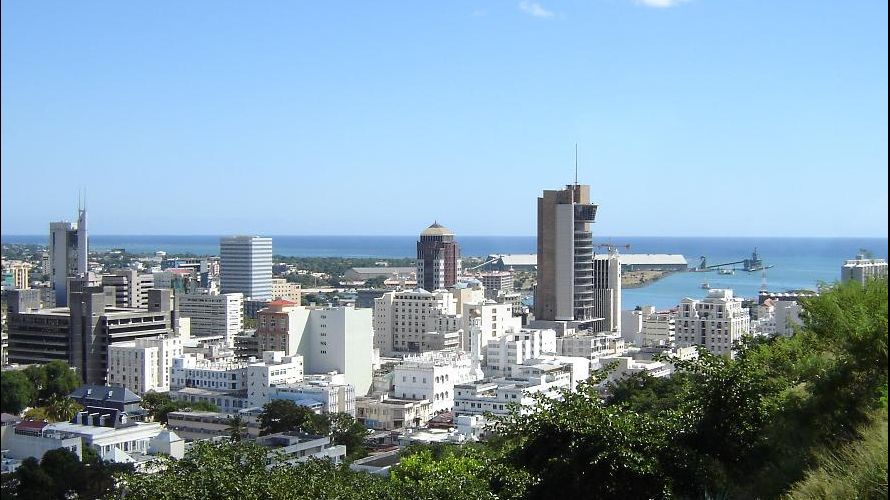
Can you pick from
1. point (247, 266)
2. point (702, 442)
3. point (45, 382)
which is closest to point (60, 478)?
point (702, 442)

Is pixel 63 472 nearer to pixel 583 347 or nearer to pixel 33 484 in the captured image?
pixel 33 484

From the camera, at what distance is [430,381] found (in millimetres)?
19016

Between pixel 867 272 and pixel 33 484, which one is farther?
pixel 33 484

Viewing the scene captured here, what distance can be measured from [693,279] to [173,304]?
44.2 m

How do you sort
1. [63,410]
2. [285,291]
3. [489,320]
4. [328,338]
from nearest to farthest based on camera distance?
[63,410], [328,338], [489,320], [285,291]

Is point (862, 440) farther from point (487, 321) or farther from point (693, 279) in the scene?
point (693, 279)

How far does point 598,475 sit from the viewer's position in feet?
15.6

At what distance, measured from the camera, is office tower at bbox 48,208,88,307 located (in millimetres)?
29734

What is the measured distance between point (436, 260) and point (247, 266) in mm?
9402

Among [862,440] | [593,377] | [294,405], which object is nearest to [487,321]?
[294,405]

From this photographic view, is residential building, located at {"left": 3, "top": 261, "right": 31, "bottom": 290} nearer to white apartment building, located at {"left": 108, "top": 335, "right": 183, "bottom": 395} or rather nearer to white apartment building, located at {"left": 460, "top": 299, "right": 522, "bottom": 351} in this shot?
white apartment building, located at {"left": 108, "top": 335, "right": 183, "bottom": 395}

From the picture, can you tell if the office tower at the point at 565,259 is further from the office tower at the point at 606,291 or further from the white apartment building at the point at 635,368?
the white apartment building at the point at 635,368

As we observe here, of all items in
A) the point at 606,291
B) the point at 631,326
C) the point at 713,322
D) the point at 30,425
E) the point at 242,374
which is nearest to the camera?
the point at 30,425

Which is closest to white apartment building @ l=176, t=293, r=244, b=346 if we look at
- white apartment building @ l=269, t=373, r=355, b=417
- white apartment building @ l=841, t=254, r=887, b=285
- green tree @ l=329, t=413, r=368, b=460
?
white apartment building @ l=269, t=373, r=355, b=417
